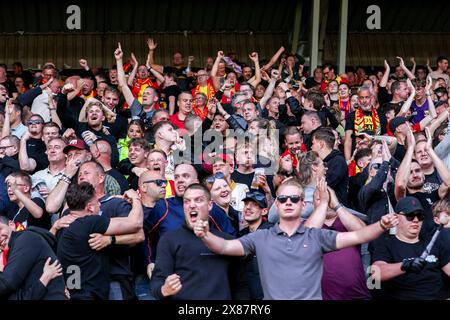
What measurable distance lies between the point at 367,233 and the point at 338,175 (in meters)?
3.34

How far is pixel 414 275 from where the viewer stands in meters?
9.76

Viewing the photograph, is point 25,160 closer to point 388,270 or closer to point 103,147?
point 103,147

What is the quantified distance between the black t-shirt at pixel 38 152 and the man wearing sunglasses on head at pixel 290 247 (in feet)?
16.0

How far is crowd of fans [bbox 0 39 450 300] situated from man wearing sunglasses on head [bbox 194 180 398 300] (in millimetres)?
11

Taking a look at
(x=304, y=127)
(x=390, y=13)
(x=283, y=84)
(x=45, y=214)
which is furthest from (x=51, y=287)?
(x=390, y=13)

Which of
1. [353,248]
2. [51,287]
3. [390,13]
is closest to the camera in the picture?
[51,287]

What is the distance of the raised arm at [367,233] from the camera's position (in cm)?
823

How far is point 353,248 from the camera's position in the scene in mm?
9750

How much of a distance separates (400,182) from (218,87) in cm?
729

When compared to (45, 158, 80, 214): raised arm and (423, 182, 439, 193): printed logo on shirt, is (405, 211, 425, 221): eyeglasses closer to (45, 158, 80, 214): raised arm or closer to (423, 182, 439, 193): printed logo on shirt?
(423, 182, 439, 193): printed logo on shirt

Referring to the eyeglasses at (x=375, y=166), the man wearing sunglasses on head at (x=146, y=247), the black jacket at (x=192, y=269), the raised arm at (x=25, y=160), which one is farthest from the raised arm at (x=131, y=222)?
the raised arm at (x=25, y=160)

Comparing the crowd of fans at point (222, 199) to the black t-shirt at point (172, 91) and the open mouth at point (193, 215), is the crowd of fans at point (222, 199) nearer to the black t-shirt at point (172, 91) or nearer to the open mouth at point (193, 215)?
the open mouth at point (193, 215)

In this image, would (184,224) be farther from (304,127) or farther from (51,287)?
(304,127)

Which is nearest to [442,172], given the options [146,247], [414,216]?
[414,216]
